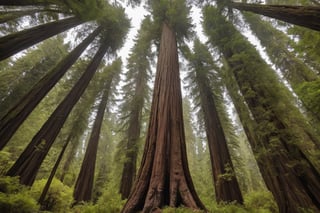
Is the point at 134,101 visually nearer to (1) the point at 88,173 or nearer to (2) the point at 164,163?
(1) the point at 88,173

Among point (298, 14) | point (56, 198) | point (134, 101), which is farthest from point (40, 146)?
point (298, 14)

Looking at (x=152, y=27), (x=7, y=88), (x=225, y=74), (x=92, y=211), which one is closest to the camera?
(x=92, y=211)

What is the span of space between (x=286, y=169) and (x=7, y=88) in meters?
18.9

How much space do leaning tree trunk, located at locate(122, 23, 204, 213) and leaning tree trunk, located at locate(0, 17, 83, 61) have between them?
556 centimetres

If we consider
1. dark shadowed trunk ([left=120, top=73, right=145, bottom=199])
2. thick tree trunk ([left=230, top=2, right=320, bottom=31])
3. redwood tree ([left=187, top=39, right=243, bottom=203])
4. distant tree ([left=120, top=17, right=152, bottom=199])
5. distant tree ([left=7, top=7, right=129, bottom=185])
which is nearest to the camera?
thick tree trunk ([left=230, top=2, right=320, bottom=31])

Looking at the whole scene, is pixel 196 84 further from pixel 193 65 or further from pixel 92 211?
pixel 92 211

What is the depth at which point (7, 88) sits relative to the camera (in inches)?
521

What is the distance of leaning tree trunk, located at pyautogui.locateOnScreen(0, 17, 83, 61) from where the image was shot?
5.72 m

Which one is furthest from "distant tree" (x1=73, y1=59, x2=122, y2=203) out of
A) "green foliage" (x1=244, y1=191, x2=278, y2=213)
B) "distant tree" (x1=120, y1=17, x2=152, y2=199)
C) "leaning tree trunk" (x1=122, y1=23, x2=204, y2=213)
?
"green foliage" (x1=244, y1=191, x2=278, y2=213)

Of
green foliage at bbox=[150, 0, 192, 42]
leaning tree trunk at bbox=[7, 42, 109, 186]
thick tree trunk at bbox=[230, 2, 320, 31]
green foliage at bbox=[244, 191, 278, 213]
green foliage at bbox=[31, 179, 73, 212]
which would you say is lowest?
green foliage at bbox=[31, 179, 73, 212]

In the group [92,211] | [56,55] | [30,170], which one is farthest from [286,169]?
[56,55]

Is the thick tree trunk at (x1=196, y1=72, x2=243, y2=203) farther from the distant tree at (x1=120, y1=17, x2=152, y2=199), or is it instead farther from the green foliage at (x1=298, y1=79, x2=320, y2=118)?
the distant tree at (x1=120, y1=17, x2=152, y2=199)

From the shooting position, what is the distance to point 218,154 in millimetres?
7000

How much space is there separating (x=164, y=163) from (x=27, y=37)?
7553 millimetres
